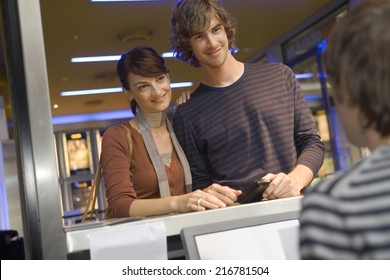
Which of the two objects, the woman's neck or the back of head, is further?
the woman's neck

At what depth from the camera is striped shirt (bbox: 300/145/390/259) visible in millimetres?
541

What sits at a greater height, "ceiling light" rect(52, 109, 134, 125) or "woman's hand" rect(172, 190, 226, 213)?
"ceiling light" rect(52, 109, 134, 125)

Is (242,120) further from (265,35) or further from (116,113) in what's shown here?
(116,113)

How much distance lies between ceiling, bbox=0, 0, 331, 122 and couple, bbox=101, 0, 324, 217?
3.55 meters

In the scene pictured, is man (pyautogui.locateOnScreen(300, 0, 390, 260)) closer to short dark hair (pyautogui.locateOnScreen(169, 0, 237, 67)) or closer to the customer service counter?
the customer service counter

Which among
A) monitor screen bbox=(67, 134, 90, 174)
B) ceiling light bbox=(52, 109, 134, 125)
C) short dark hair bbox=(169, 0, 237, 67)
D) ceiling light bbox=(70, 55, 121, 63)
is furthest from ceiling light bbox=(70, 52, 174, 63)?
short dark hair bbox=(169, 0, 237, 67)

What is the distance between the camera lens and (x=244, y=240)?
3.19 feet

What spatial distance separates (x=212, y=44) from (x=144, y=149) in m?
0.42

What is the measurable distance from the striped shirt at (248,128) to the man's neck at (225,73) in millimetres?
23

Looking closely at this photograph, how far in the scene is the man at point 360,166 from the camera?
1.78 feet

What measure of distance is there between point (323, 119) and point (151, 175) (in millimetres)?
5538

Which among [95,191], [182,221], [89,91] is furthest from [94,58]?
[182,221]

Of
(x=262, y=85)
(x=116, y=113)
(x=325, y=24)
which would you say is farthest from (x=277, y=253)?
(x=116, y=113)

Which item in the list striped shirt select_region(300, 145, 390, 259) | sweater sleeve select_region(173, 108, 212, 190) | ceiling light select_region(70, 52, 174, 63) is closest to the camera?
striped shirt select_region(300, 145, 390, 259)
